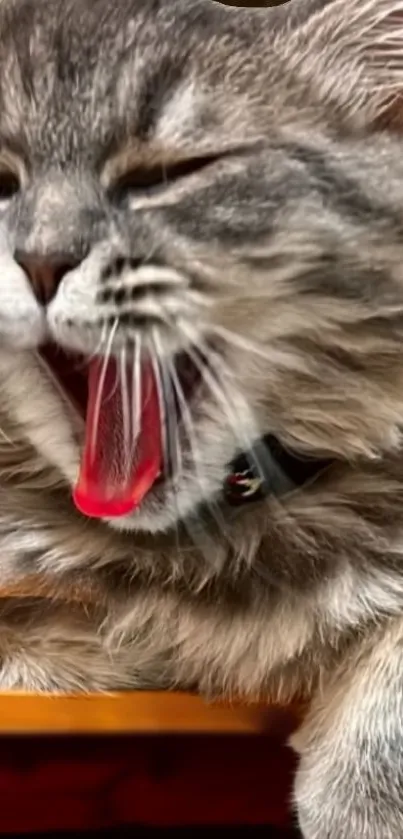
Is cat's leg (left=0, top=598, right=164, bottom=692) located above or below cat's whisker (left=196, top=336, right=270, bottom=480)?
below

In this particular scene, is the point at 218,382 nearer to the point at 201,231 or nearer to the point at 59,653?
the point at 201,231

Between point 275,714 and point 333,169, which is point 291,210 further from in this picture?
point 275,714

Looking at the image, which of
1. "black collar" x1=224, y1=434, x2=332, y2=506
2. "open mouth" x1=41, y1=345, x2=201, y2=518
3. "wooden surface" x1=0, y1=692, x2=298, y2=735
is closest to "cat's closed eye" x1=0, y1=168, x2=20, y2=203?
"open mouth" x1=41, y1=345, x2=201, y2=518

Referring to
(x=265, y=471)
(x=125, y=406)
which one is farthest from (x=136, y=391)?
(x=265, y=471)

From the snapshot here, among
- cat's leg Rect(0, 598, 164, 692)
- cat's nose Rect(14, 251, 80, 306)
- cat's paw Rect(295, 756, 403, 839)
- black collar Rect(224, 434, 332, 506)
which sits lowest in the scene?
cat's leg Rect(0, 598, 164, 692)

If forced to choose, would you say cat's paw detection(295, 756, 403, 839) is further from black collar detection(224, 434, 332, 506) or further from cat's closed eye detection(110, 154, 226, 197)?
cat's closed eye detection(110, 154, 226, 197)

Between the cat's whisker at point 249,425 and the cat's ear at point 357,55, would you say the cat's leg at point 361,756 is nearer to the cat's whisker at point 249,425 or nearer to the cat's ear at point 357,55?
the cat's whisker at point 249,425

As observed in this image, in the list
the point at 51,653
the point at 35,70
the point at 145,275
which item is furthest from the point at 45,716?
the point at 35,70
